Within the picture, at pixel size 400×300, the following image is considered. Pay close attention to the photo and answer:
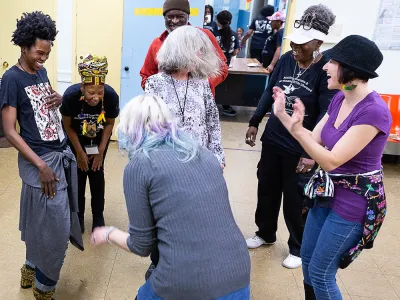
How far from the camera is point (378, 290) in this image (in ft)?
7.58

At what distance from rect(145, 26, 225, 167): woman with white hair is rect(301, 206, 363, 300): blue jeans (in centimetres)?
65

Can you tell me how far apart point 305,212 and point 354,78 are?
695mm

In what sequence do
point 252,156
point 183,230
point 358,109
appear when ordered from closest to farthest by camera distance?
1. point 183,230
2. point 358,109
3. point 252,156

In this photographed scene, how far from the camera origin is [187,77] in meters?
1.87

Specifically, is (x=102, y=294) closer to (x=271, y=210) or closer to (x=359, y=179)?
(x=271, y=210)

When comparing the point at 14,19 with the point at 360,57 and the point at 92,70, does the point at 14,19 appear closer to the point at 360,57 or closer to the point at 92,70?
the point at 92,70

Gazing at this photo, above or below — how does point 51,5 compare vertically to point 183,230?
above

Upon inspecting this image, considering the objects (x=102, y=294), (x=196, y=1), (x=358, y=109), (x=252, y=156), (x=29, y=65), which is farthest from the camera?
(x=252, y=156)

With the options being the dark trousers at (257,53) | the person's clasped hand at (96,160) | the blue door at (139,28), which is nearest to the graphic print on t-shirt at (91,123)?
the person's clasped hand at (96,160)

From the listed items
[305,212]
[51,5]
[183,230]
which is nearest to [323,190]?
[305,212]

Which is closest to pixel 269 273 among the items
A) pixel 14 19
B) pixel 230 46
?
pixel 14 19

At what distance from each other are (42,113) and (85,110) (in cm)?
49

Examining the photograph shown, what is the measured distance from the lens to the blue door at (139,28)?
13.1 ft

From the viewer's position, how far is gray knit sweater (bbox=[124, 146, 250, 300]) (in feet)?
3.88
